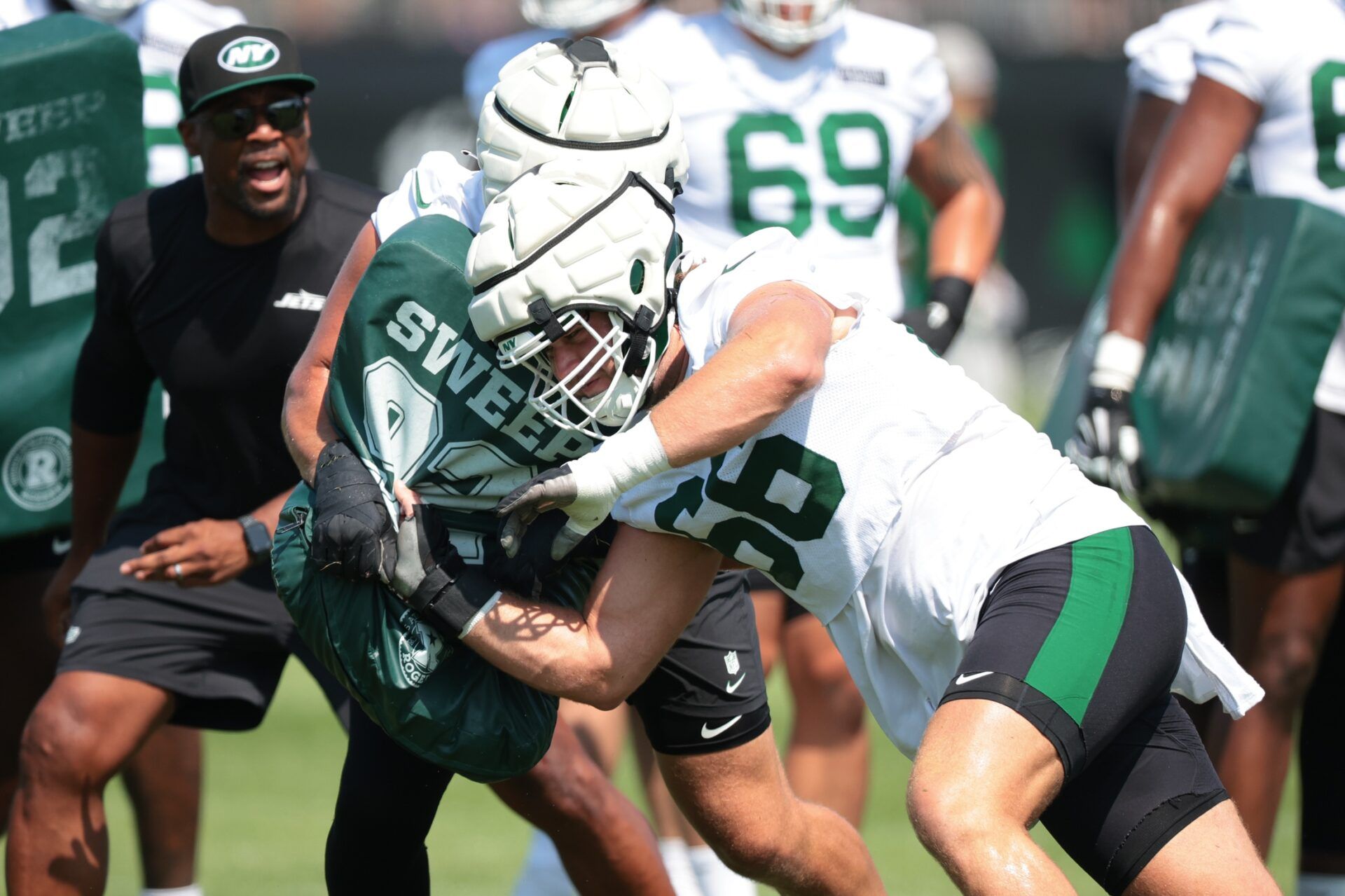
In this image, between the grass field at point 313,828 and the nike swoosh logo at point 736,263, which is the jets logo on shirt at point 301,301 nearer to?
the nike swoosh logo at point 736,263

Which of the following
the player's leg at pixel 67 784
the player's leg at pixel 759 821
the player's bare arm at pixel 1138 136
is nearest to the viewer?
the player's leg at pixel 759 821

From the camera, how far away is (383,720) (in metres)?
3.19

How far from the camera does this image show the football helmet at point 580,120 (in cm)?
297

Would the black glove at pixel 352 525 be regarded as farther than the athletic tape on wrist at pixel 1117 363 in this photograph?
No

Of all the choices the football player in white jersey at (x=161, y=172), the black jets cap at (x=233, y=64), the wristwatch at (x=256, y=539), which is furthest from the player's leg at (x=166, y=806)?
the black jets cap at (x=233, y=64)

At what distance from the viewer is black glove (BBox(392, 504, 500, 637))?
3035mm

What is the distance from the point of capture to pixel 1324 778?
14.7 ft

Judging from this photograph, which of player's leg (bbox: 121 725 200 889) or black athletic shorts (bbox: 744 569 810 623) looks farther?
black athletic shorts (bbox: 744 569 810 623)

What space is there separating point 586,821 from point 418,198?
4.23 ft

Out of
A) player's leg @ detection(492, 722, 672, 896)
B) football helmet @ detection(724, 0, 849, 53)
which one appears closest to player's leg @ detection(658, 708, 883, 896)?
player's leg @ detection(492, 722, 672, 896)

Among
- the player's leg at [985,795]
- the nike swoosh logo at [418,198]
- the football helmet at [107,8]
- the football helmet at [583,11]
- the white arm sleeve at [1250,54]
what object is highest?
the white arm sleeve at [1250,54]

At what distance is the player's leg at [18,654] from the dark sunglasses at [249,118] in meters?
1.32

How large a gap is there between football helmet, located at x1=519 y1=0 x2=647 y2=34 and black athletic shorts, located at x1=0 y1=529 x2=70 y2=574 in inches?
87.4

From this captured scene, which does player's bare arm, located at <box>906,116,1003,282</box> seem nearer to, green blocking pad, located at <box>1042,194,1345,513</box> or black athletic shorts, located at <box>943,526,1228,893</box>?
green blocking pad, located at <box>1042,194,1345,513</box>
